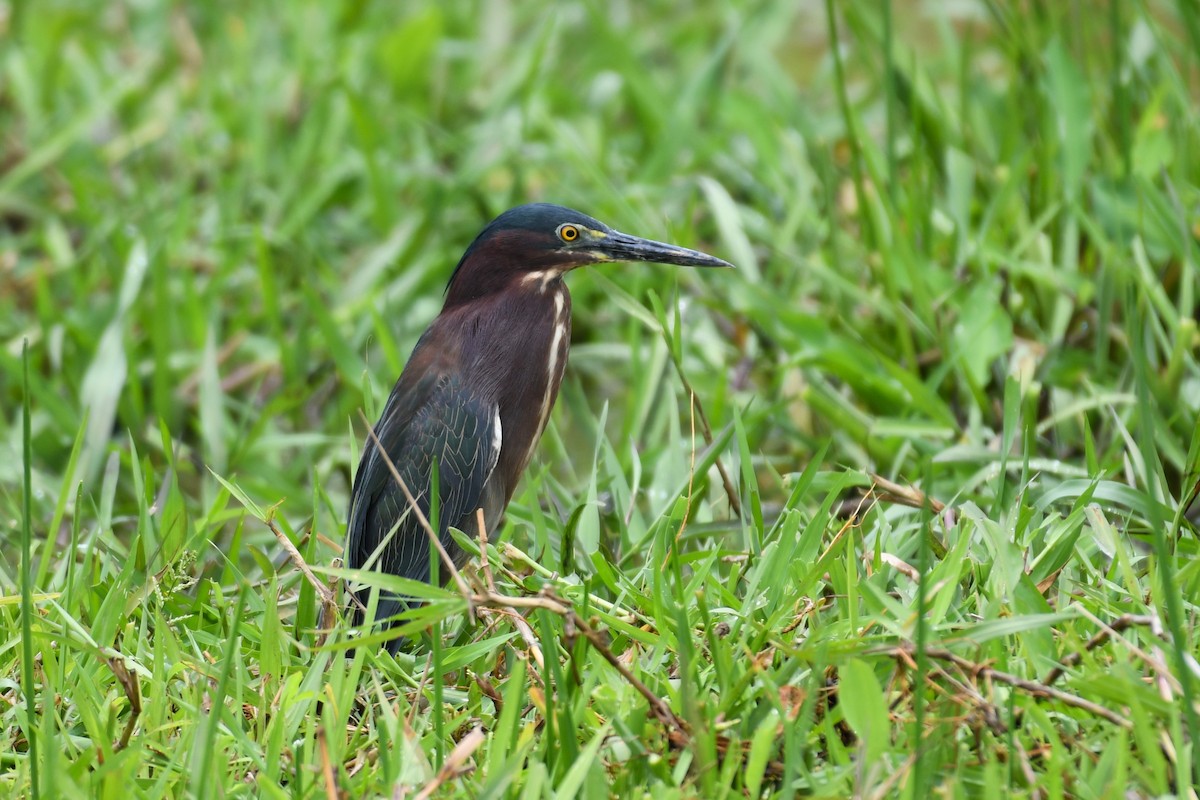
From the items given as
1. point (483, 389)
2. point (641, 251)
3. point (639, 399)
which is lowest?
point (639, 399)

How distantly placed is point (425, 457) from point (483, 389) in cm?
21

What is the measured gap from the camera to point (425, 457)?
11.0ft

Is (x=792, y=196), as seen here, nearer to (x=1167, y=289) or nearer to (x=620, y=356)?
(x=620, y=356)

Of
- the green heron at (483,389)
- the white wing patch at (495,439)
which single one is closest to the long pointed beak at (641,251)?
the green heron at (483,389)

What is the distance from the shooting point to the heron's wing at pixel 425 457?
3.31m

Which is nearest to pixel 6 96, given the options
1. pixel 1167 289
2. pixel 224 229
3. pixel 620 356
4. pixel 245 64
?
pixel 245 64

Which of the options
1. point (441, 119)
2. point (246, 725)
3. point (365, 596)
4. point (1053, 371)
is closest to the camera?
point (246, 725)

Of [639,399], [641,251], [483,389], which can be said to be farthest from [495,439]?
[639,399]

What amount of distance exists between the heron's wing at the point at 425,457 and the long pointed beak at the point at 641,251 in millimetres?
461

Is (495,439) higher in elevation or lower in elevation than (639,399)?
higher

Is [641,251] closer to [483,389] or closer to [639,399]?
[483,389]

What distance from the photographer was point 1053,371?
385 centimetres

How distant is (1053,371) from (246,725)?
7.69ft

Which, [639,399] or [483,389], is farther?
[639,399]
